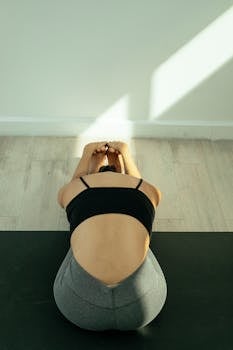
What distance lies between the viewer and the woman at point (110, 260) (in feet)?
4.36

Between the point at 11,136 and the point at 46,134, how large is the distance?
8.8 inches

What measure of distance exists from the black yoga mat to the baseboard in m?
0.80

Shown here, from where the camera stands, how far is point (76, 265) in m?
1.42

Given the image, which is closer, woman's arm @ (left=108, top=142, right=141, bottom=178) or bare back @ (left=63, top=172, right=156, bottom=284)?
bare back @ (left=63, top=172, right=156, bottom=284)

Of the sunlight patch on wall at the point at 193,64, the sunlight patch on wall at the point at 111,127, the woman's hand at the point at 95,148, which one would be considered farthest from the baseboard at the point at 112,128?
the woman's hand at the point at 95,148

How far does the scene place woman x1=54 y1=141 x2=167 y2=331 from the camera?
52.4 inches

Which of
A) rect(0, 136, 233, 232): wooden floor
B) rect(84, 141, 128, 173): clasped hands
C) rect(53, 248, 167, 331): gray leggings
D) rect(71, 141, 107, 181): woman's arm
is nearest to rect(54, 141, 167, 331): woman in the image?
rect(53, 248, 167, 331): gray leggings

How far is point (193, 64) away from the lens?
2340 millimetres

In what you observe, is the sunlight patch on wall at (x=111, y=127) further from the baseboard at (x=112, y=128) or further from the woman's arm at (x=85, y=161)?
the woman's arm at (x=85, y=161)

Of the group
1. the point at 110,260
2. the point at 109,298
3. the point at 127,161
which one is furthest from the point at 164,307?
the point at 127,161

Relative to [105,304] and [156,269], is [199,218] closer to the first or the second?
[156,269]

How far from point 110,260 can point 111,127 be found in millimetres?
1426

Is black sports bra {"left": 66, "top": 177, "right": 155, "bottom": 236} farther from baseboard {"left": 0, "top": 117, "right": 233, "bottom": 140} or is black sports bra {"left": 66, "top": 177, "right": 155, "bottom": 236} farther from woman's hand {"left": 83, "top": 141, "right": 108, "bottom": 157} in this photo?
baseboard {"left": 0, "top": 117, "right": 233, "bottom": 140}

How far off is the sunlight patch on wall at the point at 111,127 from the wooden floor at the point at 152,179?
0.05 meters
